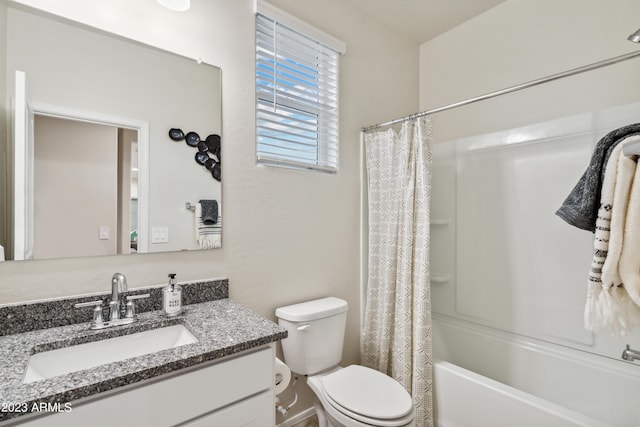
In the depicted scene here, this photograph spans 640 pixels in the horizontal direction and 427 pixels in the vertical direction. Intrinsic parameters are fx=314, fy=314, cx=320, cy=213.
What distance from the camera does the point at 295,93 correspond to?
1822 mm

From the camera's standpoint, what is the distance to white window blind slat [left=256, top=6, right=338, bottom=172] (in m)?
1.69

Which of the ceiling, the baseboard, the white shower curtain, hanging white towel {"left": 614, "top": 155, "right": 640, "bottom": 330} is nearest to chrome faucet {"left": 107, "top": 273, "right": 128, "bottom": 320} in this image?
the baseboard

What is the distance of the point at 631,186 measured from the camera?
965mm

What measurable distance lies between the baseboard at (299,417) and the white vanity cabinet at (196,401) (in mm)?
827

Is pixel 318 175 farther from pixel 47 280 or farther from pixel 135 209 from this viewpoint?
pixel 47 280

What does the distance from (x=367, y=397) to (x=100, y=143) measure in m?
1.54

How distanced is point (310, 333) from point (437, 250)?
1.21 m

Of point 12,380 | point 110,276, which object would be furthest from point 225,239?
point 12,380

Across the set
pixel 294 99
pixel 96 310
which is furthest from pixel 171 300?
pixel 294 99

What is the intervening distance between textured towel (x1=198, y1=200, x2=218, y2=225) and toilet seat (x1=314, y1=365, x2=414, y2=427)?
944 millimetres

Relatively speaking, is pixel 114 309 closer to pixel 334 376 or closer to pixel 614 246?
pixel 334 376

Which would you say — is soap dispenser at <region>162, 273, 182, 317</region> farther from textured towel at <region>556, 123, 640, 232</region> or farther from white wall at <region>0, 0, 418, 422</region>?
textured towel at <region>556, 123, 640, 232</region>

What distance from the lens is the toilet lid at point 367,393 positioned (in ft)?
4.28

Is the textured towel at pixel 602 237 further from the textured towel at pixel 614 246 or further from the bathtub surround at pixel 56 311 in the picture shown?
the bathtub surround at pixel 56 311
